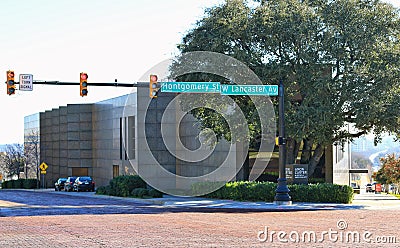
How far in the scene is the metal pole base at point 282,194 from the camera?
29156 mm

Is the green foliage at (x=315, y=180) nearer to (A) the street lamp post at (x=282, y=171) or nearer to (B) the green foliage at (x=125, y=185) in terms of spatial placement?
(A) the street lamp post at (x=282, y=171)

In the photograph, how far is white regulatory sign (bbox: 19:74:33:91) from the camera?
27719 mm

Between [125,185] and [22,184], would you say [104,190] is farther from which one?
[22,184]

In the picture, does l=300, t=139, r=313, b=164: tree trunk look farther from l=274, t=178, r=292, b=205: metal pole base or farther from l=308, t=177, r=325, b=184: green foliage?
l=274, t=178, r=292, b=205: metal pole base

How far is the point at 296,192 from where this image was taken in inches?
1218

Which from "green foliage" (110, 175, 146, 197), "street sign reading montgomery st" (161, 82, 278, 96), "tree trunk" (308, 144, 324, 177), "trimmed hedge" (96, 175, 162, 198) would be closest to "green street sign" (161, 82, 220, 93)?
"street sign reading montgomery st" (161, 82, 278, 96)

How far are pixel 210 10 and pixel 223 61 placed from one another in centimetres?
312

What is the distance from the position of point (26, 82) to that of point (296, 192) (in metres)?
13.7

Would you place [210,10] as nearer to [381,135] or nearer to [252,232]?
[381,135]

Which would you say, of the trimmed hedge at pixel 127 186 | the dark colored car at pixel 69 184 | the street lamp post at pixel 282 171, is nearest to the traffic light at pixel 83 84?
the street lamp post at pixel 282 171

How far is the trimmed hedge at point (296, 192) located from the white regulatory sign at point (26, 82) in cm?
1174

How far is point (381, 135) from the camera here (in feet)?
110

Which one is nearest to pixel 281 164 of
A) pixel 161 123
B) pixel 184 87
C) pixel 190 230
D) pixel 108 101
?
pixel 184 87

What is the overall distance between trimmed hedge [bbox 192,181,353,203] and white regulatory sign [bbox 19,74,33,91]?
11736 millimetres
